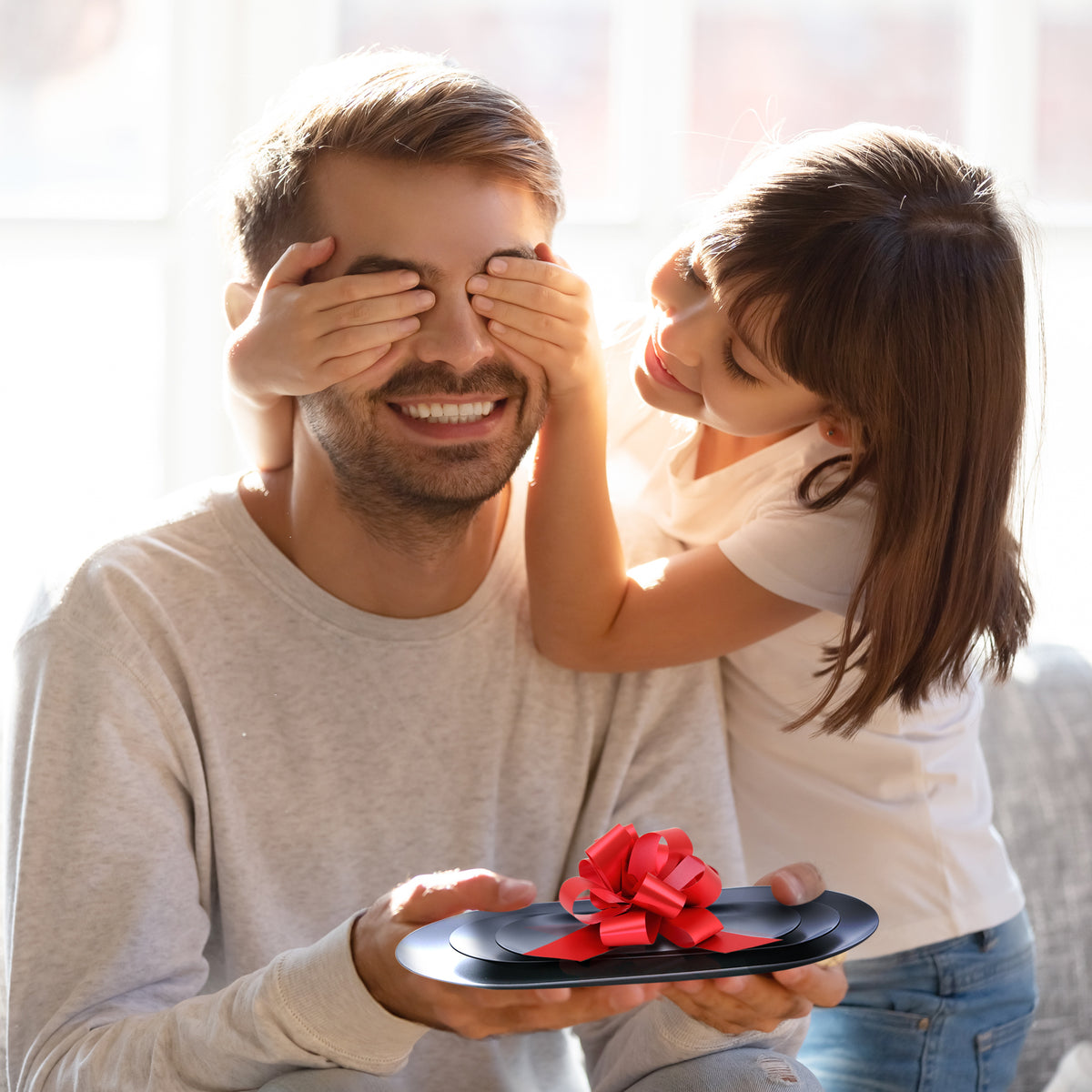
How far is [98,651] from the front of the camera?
55.1 inches

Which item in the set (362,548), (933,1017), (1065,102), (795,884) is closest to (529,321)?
(362,548)

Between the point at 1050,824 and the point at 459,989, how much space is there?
49.2 inches

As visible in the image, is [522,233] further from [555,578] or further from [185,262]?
[185,262]

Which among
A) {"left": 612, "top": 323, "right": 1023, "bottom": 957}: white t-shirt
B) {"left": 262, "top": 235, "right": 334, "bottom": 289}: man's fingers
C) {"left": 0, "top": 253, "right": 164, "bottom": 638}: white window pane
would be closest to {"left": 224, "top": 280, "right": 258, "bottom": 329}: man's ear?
{"left": 262, "top": 235, "right": 334, "bottom": 289}: man's fingers

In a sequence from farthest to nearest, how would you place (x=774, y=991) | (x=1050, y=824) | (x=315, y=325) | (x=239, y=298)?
(x=1050, y=824) → (x=239, y=298) → (x=315, y=325) → (x=774, y=991)

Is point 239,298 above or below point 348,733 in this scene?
above

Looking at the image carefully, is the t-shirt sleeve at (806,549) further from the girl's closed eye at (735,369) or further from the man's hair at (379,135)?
the man's hair at (379,135)

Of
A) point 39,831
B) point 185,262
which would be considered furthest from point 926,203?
point 185,262

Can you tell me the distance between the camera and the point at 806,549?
59.7 inches

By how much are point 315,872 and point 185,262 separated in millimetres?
1749

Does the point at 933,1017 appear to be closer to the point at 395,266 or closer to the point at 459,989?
the point at 459,989

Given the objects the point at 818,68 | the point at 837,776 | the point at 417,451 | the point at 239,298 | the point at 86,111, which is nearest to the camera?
the point at 417,451

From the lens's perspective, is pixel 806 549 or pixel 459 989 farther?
pixel 806 549

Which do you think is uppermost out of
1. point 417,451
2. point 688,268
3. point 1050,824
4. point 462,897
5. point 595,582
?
point 688,268
